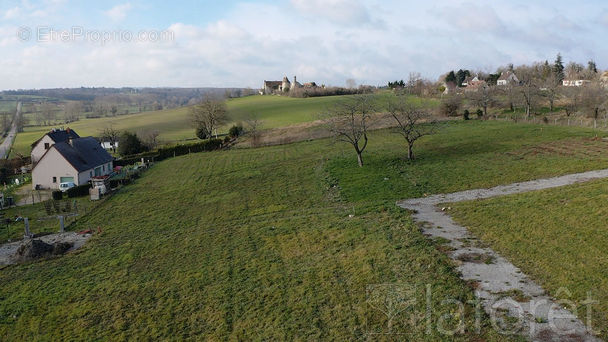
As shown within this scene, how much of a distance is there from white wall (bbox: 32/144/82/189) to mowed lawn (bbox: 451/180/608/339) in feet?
125

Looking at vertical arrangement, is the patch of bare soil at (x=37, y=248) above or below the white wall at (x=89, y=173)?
below

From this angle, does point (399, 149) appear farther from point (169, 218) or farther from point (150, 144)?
point (150, 144)

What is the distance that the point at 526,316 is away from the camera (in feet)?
37.7

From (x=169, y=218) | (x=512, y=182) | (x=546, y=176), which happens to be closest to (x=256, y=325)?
(x=169, y=218)

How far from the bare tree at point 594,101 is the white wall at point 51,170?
210 ft

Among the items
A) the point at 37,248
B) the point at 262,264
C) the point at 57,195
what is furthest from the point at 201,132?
the point at 262,264

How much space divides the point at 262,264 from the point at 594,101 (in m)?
58.1

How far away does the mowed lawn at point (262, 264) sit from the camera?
13.3 meters

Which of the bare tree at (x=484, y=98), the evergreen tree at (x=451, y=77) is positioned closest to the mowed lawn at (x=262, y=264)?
the bare tree at (x=484, y=98)

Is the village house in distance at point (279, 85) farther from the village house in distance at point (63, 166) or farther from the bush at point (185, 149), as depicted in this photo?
the village house in distance at point (63, 166)

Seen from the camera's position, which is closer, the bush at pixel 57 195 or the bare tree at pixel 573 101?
the bush at pixel 57 195

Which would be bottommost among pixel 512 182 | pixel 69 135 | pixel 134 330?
pixel 134 330

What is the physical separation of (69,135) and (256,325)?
51.8m

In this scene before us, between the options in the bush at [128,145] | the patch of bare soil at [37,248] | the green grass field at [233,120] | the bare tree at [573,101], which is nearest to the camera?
the patch of bare soil at [37,248]
